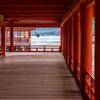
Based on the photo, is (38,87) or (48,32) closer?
(38,87)

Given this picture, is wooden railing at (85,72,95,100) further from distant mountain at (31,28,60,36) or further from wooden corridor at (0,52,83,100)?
distant mountain at (31,28,60,36)

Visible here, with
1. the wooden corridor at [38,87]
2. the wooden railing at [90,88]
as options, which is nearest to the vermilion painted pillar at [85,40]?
the wooden railing at [90,88]

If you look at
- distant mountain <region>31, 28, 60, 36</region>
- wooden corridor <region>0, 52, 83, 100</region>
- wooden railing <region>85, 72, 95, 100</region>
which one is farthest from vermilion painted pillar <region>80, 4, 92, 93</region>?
distant mountain <region>31, 28, 60, 36</region>

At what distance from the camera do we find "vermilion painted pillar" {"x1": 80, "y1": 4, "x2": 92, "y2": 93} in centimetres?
371

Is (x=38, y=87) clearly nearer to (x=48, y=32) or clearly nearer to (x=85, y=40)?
(x=85, y=40)

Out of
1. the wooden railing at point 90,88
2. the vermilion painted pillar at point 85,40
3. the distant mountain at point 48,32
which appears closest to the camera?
the wooden railing at point 90,88

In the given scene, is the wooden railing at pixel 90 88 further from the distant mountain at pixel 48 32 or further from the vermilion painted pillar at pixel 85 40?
the distant mountain at pixel 48 32

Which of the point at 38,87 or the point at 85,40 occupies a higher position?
the point at 85,40

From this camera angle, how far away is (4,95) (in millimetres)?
3514

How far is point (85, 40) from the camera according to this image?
12.3ft

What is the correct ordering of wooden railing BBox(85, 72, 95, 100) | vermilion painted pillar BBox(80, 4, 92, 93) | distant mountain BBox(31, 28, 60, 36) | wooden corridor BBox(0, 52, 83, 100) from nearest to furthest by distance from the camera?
wooden railing BBox(85, 72, 95, 100) → wooden corridor BBox(0, 52, 83, 100) → vermilion painted pillar BBox(80, 4, 92, 93) → distant mountain BBox(31, 28, 60, 36)

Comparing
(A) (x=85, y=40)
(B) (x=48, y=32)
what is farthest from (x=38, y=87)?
(B) (x=48, y=32)

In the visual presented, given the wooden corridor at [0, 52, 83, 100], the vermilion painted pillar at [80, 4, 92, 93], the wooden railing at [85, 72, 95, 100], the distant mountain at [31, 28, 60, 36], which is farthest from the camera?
the distant mountain at [31, 28, 60, 36]

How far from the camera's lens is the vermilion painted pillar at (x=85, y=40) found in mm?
3708
